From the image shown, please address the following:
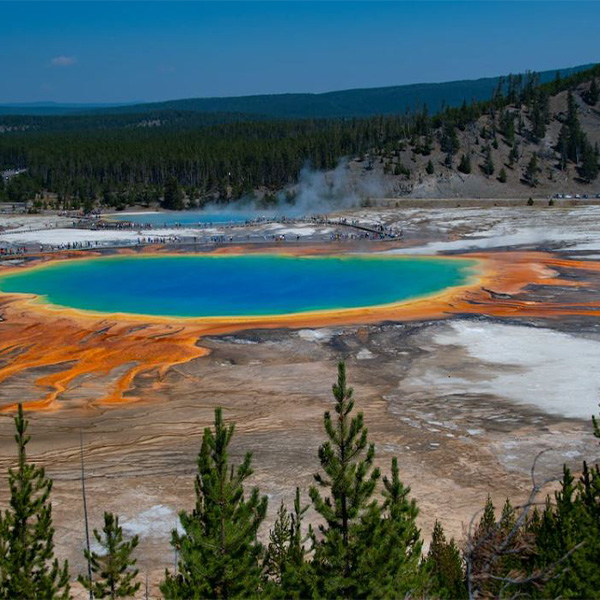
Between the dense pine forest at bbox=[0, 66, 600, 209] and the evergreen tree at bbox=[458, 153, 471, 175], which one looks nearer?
the evergreen tree at bbox=[458, 153, 471, 175]

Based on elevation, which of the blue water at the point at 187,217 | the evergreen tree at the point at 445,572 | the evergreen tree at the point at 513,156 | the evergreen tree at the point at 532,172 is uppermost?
the evergreen tree at the point at 513,156

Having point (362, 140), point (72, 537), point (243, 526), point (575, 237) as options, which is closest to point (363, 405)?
point (72, 537)

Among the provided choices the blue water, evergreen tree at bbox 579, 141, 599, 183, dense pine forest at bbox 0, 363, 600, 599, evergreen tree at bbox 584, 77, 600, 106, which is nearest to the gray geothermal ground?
dense pine forest at bbox 0, 363, 600, 599

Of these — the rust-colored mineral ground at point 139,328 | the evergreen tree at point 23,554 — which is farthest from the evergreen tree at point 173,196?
the evergreen tree at point 23,554

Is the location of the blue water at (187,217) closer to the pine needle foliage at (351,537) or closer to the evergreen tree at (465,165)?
the evergreen tree at (465,165)

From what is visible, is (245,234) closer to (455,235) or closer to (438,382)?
(455,235)

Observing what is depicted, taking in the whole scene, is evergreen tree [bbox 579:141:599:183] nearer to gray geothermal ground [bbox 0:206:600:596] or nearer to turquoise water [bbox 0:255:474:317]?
turquoise water [bbox 0:255:474:317]
